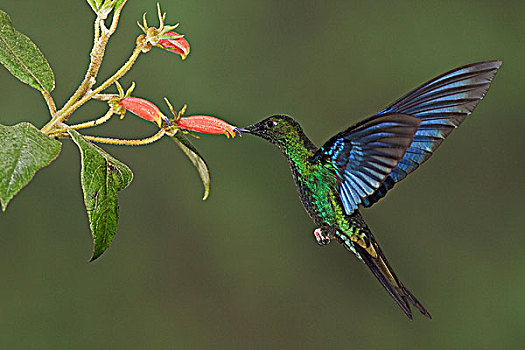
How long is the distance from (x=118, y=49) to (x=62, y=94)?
0.94 ft

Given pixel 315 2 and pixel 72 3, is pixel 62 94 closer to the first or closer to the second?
pixel 72 3

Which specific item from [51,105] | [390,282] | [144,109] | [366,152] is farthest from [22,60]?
[390,282]

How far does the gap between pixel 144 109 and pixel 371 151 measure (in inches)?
10.7

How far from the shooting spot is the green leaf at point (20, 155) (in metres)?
0.64

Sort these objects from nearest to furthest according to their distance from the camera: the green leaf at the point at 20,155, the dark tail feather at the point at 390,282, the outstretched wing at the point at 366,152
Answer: the green leaf at the point at 20,155, the outstretched wing at the point at 366,152, the dark tail feather at the point at 390,282

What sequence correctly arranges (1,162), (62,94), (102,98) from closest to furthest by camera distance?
(1,162) → (102,98) → (62,94)

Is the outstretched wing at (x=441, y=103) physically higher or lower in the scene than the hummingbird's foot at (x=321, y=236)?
higher

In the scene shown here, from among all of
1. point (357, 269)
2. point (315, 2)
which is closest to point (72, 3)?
point (315, 2)

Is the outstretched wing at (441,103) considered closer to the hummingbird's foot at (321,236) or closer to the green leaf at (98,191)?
the hummingbird's foot at (321,236)

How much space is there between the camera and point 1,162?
0.66 m

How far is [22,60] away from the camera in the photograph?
2.78 ft

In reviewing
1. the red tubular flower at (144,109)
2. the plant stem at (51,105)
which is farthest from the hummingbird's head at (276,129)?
the plant stem at (51,105)

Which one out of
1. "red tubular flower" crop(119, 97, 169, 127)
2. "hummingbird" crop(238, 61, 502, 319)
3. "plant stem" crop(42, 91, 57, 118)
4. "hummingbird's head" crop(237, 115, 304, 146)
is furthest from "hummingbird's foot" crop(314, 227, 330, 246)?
"plant stem" crop(42, 91, 57, 118)

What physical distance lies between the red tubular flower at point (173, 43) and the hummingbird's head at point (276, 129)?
13cm
